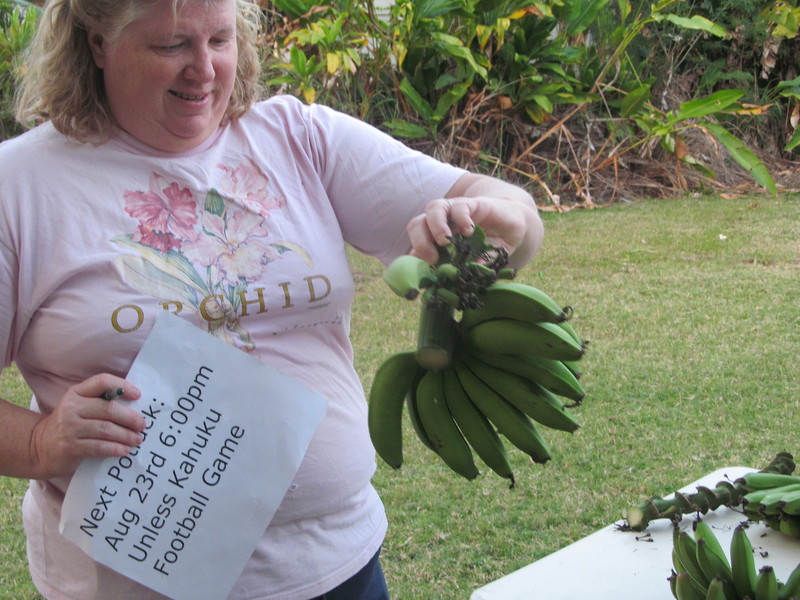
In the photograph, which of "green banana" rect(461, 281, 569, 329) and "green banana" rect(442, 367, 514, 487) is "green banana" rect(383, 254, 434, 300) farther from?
"green banana" rect(442, 367, 514, 487)

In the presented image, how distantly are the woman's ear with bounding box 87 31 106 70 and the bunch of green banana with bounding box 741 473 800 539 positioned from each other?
1429 millimetres

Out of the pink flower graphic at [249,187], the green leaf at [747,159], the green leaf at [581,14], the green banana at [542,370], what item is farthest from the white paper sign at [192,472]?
the green leaf at [581,14]

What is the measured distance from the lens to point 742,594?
1.39 meters

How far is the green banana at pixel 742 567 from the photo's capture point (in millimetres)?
1388

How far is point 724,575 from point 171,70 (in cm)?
117

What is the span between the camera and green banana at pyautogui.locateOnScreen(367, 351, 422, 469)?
4.34 feet

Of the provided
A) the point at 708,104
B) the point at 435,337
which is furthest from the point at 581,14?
the point at 435,337

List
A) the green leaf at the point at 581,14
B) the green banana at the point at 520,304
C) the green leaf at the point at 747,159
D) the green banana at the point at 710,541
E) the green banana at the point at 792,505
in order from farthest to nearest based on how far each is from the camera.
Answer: the green leaf at the point at 581,14
the green leaf at the point at 747,159
the green banana at the point at 792,505
the green banana at the point at 710,541
the green banana at the point at 520,304

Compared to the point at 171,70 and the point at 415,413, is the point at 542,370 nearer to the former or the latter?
the point at 415,413

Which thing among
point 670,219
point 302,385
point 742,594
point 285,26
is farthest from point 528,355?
point 285,26

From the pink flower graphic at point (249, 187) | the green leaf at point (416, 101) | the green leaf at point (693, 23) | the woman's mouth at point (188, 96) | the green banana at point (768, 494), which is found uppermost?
the woman's mouth at point (188, 96)

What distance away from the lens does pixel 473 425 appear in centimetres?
141

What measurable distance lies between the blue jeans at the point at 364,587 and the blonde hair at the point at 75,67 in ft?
2.75

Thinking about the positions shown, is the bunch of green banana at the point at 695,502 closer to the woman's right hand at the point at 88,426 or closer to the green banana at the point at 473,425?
the green banana at the point at 473,425
